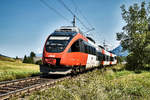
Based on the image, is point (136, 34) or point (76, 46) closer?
point (76, 46)

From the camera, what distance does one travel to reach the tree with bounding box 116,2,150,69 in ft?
62.7

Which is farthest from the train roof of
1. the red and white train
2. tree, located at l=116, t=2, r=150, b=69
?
tree, located at l=116, t=2, r=150, b=69

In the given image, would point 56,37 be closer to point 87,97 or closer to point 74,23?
point 74,23

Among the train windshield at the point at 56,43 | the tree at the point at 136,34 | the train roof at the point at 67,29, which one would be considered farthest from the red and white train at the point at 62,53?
the tree at the point at 136,34

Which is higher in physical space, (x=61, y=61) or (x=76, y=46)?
(x=76, y=46)

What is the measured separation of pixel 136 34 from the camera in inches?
747

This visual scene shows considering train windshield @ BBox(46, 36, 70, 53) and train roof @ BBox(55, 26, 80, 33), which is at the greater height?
train roof @ BBox(55, 26, 80, 33)

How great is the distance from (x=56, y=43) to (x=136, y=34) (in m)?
10.9

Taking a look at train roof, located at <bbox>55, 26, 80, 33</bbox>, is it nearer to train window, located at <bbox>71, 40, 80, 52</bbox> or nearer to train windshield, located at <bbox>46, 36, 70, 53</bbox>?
train window, located at <bbox>71, 40, 80, 52</bbox>

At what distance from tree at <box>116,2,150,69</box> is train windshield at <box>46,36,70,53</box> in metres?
10.2

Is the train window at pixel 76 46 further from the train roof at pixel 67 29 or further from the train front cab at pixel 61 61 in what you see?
the train roof at pixel 67 29

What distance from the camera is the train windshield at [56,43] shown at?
1161 centimetres

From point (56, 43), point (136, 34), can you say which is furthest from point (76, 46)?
point (136, 34)

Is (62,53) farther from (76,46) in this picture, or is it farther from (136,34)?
(136,34)
